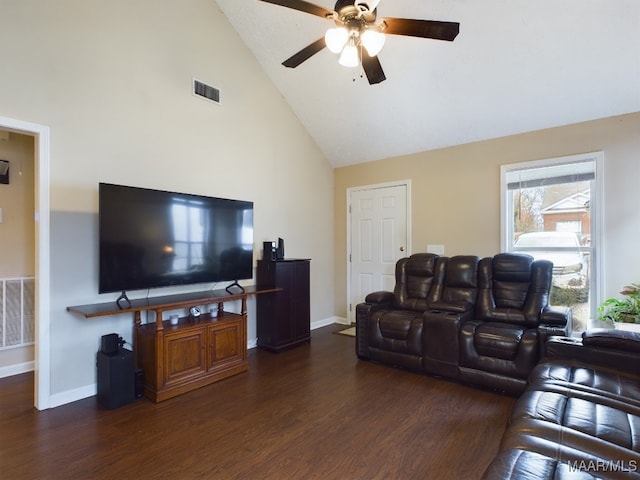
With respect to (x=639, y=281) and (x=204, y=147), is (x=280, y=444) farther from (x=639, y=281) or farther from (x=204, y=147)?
(x=639, y=281)

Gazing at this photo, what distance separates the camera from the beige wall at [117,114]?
266cm

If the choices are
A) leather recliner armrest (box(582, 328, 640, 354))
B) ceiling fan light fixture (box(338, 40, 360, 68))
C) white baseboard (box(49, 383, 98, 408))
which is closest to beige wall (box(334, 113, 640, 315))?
leather recliner armrest (box(582, 328, 640, 354))

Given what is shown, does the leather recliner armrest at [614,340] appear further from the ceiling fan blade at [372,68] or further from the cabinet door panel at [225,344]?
the cabinet door panel at [225,344]

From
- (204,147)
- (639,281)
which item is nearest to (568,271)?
(639,281)

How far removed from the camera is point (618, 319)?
317 centimetres

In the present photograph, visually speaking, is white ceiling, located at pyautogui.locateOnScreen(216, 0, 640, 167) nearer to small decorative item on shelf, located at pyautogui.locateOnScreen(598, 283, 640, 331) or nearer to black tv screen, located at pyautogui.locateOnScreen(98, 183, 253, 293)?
small decorative item on shelf, located at pyautogui.locateOnScreen(598, 283, 640, 331)

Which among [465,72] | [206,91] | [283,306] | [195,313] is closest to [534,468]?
[195,313]

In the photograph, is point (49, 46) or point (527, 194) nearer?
point (49, 46)

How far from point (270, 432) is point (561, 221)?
3713mm

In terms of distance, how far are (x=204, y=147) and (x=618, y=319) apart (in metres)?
4.50

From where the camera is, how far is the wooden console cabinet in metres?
2.76

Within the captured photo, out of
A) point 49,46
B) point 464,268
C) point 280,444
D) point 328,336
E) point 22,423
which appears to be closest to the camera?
point 280,444

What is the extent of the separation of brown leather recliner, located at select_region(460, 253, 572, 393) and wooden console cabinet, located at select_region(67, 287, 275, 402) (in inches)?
Answer: 86.2

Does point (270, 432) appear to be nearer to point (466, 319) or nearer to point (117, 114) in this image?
point (466, 319)
